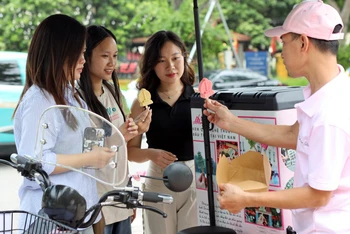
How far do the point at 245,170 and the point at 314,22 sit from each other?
74cm

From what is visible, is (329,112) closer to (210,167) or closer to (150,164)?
(210,167)

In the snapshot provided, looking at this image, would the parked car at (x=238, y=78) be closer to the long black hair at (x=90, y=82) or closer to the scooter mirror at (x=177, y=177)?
the long black hair at (x=90, y=82)

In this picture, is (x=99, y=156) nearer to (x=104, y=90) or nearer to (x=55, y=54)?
(x=55, y=54)

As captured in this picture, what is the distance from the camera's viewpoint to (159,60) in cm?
327

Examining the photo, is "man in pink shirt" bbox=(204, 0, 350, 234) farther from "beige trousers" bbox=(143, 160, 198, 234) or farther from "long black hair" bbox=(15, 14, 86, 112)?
"beige trousers" bbox=(143, 160, 198, 234)

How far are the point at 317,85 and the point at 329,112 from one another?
0.15 m

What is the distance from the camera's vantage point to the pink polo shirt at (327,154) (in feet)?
5.77

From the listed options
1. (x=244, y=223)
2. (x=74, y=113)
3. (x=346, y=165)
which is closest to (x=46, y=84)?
(x=74, y=113)

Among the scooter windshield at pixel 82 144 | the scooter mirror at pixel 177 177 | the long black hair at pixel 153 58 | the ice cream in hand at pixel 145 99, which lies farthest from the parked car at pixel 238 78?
the scooter mirror at pixel 177 177

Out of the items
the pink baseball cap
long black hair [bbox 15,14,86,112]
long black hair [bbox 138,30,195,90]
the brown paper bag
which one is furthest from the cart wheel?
long black hair [bbox 138,30,195,90]

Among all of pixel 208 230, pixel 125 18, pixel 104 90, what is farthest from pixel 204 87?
pixel 125 18

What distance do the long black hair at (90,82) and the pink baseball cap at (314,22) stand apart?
1.22 meters

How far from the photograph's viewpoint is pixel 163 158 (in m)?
3.09

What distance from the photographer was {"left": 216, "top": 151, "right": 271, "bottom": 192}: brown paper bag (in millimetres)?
2304
